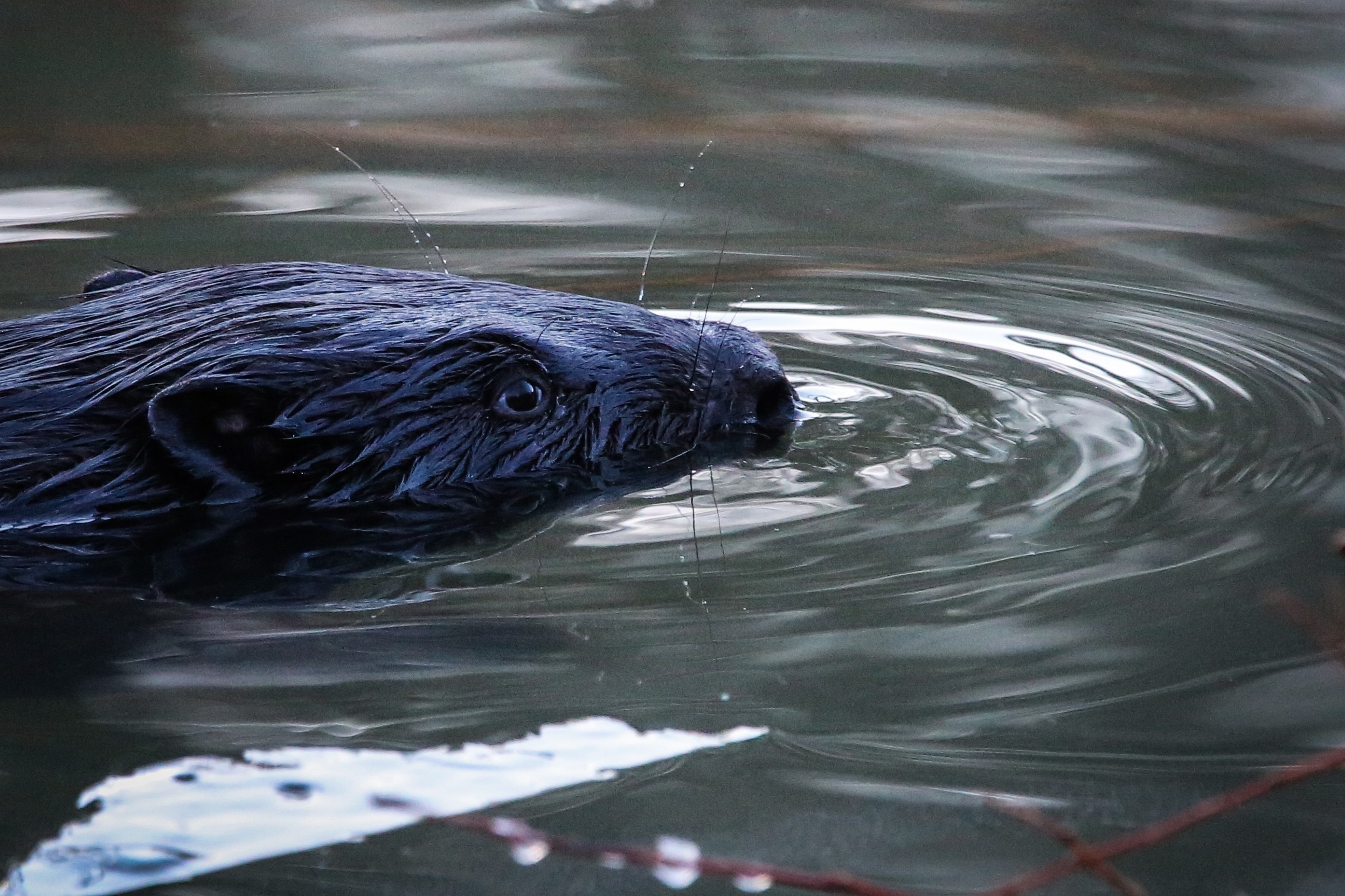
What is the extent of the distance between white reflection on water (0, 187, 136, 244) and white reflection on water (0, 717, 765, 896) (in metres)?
3.63

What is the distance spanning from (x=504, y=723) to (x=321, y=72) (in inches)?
231

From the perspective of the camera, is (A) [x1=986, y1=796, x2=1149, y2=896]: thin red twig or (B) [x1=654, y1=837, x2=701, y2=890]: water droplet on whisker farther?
(B) [x1=654, y1=837, x2=701, y2=890]: water droplet on whisker

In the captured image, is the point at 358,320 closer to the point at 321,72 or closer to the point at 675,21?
the point at 321,72

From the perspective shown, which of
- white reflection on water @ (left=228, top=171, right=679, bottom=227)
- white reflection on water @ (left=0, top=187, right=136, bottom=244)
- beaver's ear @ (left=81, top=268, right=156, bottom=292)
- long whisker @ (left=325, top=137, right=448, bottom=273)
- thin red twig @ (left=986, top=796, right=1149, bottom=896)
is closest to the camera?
thin red twig @ (left=986, top=796, right=1149, bottom=896)

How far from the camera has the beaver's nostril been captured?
3.61 meters

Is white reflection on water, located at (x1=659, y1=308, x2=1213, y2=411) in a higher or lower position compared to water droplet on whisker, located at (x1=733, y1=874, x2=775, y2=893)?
higher

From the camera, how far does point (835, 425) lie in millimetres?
3643

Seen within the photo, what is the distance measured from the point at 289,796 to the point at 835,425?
174 centimetres

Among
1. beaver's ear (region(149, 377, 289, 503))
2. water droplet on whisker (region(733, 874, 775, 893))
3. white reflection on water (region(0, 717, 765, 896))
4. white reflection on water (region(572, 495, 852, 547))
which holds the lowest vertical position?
white reflection on water (region(0, 717, 765, 896))

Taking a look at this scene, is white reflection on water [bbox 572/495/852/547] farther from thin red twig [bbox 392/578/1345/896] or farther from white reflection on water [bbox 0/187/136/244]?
white reflection on water [bbox 0/187/136/244]

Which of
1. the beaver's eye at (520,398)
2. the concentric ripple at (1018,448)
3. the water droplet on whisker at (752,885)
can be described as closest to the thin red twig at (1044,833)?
the water droplet on whisker at (752,885)

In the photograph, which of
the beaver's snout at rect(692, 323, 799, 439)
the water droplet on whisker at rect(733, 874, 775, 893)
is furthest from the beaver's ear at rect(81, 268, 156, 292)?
the water droplet on whisker at rect(733, 874, 775, 893)

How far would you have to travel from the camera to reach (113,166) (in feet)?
20.9

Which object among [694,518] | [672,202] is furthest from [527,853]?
[672,202]
